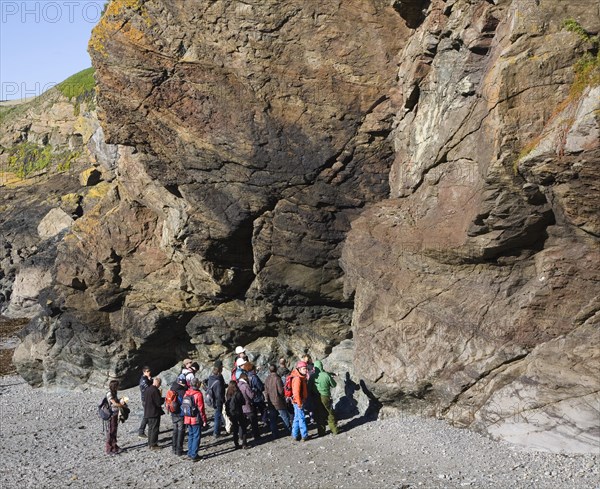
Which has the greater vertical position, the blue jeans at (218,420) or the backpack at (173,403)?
the backpack at (173,403)

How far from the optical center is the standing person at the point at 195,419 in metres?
15.5

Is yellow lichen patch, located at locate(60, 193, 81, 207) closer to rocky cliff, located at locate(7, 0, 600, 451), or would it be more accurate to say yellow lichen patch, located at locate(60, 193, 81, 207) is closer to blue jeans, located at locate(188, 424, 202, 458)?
rocky cliff, located at locate(7, 0, 600, 451)

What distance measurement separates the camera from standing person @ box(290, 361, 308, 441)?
53.6ft

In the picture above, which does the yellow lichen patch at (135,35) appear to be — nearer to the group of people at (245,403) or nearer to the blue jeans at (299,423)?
the group of people at (245,403)

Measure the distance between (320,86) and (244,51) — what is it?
253cm

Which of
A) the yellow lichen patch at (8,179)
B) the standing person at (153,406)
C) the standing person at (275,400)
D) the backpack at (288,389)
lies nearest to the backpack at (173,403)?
the standing person at (153,406)

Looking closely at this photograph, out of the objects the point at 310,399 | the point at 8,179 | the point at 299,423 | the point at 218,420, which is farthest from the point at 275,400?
the point at 8,179

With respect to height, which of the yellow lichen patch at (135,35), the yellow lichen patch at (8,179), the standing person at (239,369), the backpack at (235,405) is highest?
the yellow lichen patch at (8,179)

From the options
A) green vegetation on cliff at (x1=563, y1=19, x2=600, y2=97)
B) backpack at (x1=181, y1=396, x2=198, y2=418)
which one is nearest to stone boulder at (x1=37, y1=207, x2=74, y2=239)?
backpack at (x1=181, y1=396, x2=198, y2=418)

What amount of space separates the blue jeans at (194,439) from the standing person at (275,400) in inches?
86.4

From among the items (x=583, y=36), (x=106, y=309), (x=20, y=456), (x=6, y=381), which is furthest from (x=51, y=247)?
(x=583, y=36)

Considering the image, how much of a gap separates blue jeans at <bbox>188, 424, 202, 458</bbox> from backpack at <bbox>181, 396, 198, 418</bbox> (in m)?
0.31

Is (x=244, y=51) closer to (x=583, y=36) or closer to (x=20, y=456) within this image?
(x=583, y=36)

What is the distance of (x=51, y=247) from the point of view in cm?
4888
